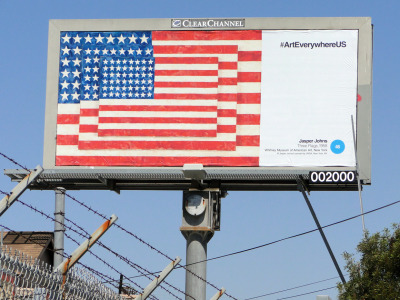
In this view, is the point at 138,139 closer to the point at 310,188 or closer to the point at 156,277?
the point at 310,188

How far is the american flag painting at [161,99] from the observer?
1255 inches

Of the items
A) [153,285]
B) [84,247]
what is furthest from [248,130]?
[84,247]

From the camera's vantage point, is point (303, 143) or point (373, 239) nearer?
point (373, 239)

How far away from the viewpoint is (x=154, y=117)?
32.2 meters

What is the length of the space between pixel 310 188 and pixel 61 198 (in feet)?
23.9

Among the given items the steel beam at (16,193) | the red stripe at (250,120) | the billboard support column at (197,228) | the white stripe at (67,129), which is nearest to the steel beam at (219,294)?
the billboard support column at (197,228)

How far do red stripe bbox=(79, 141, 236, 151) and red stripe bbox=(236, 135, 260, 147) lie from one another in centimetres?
17

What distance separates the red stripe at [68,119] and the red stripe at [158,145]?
27.6 inches

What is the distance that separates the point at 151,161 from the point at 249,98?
331cm

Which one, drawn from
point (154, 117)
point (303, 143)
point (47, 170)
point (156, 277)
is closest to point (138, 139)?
point (154, 117)

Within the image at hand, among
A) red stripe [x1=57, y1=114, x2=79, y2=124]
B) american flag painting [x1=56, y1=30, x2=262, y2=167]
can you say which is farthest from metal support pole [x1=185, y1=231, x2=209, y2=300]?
red stripe [x1=57, y1=114, x2=79, y2=124]

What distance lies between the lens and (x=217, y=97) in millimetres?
32094

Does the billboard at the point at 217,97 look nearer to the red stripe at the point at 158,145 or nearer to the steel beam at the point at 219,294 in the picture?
the red stripe at the point at 158,145

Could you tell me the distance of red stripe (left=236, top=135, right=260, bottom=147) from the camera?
31.7 meters
